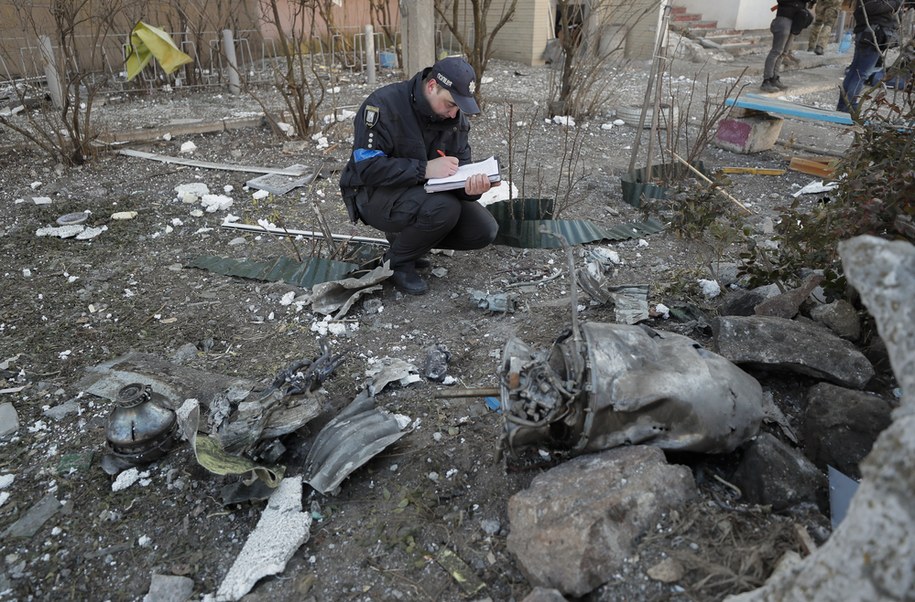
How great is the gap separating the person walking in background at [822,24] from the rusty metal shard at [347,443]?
14.2 m

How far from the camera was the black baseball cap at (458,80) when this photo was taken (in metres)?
3.17

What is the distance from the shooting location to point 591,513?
5.81 ft

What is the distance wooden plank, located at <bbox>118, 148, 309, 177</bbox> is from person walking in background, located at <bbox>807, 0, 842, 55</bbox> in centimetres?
1208

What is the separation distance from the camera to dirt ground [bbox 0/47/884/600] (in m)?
1.98

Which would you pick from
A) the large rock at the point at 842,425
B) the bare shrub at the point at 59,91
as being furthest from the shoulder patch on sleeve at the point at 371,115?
the bare shrub at the point at 59,91

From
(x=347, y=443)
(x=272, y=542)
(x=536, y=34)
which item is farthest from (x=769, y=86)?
(x=272, y=542)

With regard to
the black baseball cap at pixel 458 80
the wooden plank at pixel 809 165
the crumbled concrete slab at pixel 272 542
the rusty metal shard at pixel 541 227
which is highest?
the black baseball cap at pixel 458 80

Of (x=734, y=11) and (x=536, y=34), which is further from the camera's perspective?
(x=734, y=11)

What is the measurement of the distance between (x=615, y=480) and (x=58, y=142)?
615cm

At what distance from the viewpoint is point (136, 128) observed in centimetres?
673

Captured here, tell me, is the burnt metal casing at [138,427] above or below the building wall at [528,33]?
below

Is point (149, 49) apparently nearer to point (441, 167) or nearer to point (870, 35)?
point (441, 167)

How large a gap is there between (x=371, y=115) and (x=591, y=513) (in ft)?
8.00

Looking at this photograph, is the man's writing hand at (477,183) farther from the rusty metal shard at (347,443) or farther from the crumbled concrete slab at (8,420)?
the crumbled concrete slab at (8,420)
